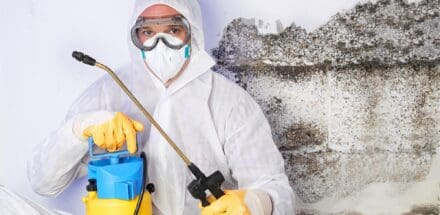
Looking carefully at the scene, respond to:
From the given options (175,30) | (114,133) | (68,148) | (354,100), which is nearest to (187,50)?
(175,30)

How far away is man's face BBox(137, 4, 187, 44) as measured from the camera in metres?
1.93

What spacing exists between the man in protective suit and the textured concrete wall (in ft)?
0.81

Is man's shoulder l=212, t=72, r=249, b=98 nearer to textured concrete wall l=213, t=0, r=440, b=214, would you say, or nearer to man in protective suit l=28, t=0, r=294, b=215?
man in protective suit l=28, t=0, r=294, b=215

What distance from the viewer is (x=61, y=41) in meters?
2.20

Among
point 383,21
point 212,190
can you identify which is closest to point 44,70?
point 212,190

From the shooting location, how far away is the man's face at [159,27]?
1927 mm

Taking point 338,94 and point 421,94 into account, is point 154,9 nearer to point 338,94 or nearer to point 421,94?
point 338,94

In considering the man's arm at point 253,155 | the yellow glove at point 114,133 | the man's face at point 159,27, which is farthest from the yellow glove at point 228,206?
the man's face at point 159,27

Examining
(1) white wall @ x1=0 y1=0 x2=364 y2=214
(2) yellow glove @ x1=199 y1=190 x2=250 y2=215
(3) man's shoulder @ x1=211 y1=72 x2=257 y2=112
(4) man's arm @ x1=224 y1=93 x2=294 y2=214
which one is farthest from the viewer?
(1) white wall @ x1=0 y1=0 x2=364 y2=214

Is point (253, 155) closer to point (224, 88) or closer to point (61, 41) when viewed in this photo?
point (224, 88)

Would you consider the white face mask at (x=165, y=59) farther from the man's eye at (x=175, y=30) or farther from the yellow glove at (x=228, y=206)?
the yellow glove at (x=228, y=206)

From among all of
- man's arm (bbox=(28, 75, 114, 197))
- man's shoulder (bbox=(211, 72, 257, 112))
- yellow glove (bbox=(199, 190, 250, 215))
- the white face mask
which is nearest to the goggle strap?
the white face mask

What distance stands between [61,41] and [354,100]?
3.28 feet

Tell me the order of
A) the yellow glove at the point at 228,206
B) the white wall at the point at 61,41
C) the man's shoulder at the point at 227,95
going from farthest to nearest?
the white wall at the point at 61,41, the man's shoulder at the point at 227,95, the yellow glove at the point at 228,206
